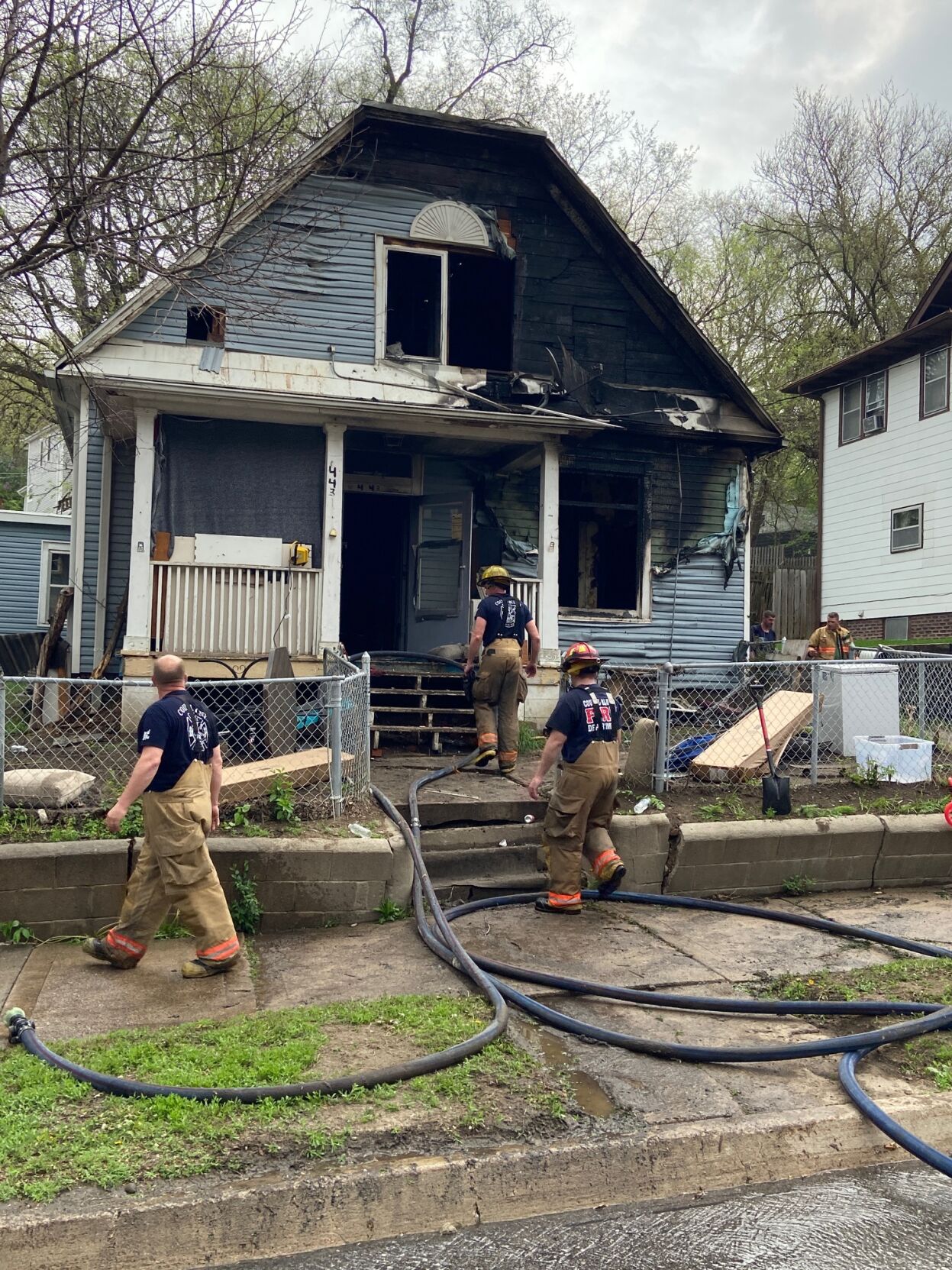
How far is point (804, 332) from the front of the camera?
2972cm

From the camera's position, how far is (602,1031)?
4.23 metres

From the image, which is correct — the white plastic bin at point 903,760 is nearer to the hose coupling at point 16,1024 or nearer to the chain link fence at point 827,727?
the chain link fence at point 827,727

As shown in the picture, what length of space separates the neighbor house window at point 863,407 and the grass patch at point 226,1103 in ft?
63.7

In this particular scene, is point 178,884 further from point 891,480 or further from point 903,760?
point 891,480

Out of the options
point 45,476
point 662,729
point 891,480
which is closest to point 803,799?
point 662,729

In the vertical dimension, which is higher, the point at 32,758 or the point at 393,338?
the point at 393,338

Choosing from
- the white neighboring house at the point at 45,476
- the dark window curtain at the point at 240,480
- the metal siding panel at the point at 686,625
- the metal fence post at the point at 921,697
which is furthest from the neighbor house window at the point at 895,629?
the white neighboring house at the point at 45,476

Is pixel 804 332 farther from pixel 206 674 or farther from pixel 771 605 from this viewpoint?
pixel 206 674

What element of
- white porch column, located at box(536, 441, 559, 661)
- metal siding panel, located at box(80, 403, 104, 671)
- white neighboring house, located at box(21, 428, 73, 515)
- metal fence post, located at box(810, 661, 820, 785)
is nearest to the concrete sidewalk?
metal fence post, located at box(810, 661, 820, 785)

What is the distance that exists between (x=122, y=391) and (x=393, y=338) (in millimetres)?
4131

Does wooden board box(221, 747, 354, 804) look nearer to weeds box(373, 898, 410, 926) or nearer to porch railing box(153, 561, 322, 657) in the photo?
weeds box(373, 898, 410, 926)

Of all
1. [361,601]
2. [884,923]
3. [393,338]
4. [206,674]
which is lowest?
[884,923]

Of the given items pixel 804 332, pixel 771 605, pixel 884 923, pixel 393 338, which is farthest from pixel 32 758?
pixel 804 332

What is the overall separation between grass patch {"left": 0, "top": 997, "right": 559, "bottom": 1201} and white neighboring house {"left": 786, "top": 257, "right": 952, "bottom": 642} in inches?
666
